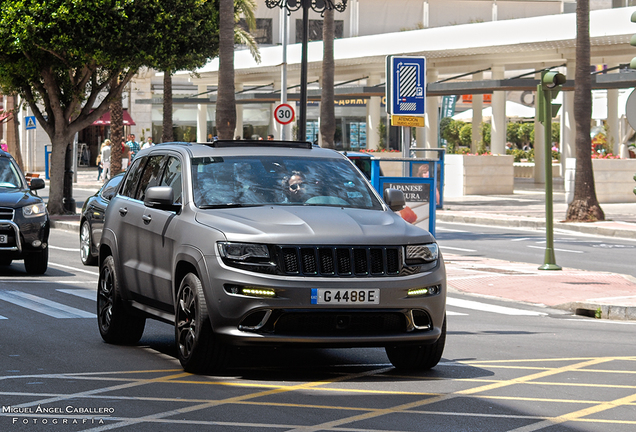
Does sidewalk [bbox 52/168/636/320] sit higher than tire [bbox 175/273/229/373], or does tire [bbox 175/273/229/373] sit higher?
tire [bbox 175/273/229/373]

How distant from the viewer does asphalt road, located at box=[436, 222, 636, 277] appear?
60.8ft

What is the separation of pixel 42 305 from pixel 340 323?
220 inches

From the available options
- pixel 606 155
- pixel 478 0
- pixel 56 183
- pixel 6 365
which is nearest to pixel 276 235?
pixel 6 365

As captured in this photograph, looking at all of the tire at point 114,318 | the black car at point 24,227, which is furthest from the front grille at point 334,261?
the black car at point 24,227

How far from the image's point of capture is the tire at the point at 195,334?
746 centimetres

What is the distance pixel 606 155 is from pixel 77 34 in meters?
17.0

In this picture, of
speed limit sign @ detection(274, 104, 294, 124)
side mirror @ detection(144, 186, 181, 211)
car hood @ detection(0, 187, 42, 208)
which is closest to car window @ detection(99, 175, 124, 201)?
car hood @ detection(0, 187, 42, 208)

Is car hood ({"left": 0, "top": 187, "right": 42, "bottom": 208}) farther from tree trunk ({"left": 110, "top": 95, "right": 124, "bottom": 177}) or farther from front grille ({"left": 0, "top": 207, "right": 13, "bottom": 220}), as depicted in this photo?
tree trunk ({"left": 110, "top": 95, "right": 124, "bottom": 177})

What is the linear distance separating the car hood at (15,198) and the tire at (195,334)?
7.80 meters

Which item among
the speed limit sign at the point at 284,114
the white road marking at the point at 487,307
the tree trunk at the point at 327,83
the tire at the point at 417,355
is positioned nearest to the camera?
the tire at the point at 417,355

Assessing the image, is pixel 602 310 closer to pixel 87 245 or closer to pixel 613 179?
pixel 87 245

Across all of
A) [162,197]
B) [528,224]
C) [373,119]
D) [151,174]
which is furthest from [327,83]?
[162,197]

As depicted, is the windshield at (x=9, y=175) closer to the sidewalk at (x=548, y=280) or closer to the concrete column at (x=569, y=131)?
the sidewalk at (x=548, y=280)

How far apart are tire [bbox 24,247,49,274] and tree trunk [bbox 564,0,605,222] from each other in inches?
591
